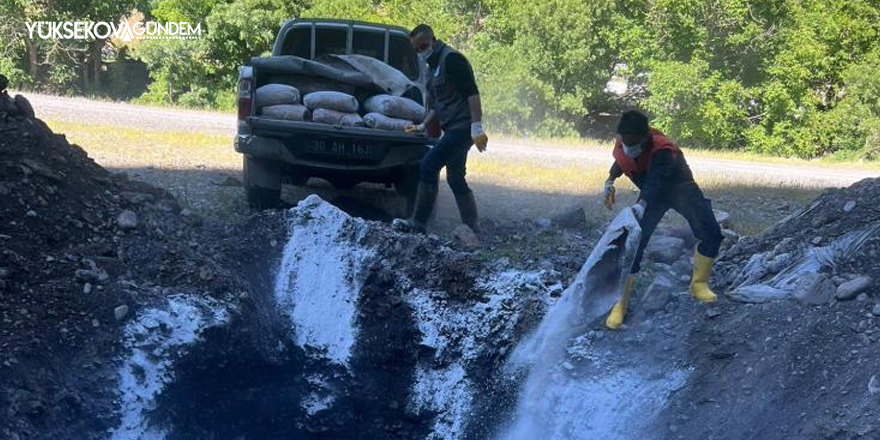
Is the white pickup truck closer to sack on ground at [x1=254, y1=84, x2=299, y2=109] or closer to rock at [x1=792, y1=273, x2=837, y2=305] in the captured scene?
sack on ground at [x1=254, y1=84, x2=299, y2=109]

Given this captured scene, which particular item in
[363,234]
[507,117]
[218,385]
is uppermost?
[363,234]

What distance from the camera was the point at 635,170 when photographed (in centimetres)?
595

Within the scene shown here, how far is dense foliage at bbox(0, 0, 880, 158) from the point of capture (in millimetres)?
23906

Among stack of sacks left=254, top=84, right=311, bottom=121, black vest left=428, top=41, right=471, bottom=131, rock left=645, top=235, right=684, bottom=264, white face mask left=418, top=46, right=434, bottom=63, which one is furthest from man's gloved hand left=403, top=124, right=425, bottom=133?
rock left=645, top=235, right=684, bottom=264

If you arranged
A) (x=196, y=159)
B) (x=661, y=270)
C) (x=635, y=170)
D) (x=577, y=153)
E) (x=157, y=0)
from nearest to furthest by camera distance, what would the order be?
(x=635, y=170) → (x=661, y=270) → (x=196, y=159) → (x=577, y=153) → (x=157, y=0)

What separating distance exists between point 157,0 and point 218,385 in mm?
24552

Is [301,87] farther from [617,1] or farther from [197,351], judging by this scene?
[617,1]

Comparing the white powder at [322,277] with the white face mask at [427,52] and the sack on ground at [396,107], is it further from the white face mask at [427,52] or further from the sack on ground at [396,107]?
the white face mask at [427,52]

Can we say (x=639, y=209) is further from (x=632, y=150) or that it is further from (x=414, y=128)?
(x=414, y=128)

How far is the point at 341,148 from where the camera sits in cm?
832

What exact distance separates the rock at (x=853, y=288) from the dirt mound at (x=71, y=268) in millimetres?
3939

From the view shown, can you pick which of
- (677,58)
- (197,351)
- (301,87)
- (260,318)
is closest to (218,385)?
(197,351)

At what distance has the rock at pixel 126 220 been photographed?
7.02m

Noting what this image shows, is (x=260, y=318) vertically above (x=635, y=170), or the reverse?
(x=635, y=170)
